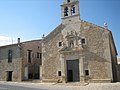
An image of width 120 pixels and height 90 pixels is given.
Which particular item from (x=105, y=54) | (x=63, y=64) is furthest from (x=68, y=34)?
(x=105, y=54)

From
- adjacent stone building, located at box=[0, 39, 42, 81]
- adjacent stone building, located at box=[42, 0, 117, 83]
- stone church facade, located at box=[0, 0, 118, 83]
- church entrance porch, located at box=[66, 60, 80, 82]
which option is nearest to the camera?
adjacent stone building, located at box=[42, 0, 117, 83]

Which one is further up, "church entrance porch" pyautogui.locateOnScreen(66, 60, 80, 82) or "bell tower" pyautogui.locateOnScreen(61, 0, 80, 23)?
"bell tower" pyautogui.locateOnScreen(61, 0, 80, 23)

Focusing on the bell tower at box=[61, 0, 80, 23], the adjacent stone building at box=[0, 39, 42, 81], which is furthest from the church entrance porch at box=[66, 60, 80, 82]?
the adjacent stone building at box=[0, 39, 42, 81]

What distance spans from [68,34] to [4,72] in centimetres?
1353

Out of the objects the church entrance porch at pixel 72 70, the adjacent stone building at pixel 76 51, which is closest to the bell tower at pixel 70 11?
the adjacent stone building at pixel 76 51

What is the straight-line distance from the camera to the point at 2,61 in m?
29.3

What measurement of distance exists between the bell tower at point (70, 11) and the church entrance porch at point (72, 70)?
6147mm

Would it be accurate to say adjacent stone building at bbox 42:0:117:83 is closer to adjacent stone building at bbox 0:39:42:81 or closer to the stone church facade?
the stone church facade

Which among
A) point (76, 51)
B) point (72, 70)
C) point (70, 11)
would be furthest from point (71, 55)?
point (70, 11)

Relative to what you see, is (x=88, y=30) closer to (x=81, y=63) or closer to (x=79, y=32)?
(x=79, y=32)

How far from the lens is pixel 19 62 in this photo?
1073 inches

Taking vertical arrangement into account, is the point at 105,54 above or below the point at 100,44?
below

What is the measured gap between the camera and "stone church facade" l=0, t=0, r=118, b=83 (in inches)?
819

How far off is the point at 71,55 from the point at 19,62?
30.9ft
